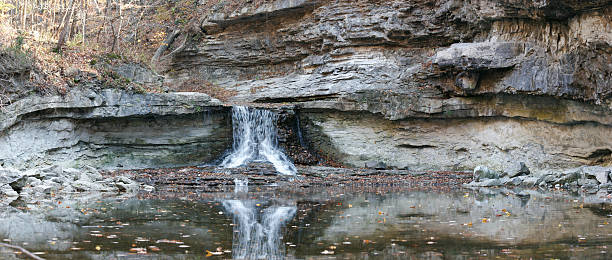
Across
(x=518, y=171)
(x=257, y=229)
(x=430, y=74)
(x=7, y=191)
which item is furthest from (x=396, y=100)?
(x=257, y=229)

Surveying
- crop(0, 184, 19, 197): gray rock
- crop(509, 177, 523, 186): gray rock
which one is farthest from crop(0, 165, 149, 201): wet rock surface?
crop(509, 177, 523, 186): gray rock

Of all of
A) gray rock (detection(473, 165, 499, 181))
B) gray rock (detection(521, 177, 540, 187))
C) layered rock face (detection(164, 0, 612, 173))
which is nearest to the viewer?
gray rock (detection(521, 177, 540, 187))

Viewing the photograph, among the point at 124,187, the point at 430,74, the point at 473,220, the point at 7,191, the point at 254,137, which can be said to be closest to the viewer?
the point at 473,220

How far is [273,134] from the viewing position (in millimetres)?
20969

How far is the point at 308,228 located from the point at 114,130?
1397 cm

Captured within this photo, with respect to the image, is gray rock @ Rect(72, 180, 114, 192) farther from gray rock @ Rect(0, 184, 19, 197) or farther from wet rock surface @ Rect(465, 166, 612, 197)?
wet rock surface @ Rect(465, 166, 612, 197)

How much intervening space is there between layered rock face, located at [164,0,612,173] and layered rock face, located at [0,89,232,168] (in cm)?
401

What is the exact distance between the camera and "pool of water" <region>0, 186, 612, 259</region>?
530 cm

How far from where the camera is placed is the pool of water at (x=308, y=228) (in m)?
5.30

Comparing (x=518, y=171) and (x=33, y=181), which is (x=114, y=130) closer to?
(x=33, y=181)

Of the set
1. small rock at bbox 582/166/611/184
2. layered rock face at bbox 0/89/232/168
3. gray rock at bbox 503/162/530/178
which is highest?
layered rock face at bbox 0/89/232/168

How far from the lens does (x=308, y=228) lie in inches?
279

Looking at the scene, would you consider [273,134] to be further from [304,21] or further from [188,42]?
[188,42]

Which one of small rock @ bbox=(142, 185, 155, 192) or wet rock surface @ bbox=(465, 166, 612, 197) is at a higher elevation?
wet rock surface @ bbox=(465, 166, 612, 197)
